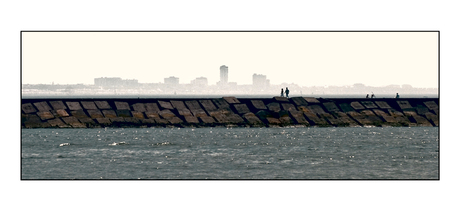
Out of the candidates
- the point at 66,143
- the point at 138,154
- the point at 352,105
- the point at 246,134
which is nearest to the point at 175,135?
the point at 246,134

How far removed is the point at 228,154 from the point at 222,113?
83.9ft

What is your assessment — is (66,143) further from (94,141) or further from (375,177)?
(375,177)

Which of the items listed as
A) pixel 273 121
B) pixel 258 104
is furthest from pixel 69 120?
pixel 273 121

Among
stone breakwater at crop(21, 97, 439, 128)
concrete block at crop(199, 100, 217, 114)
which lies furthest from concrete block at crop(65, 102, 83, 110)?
concrete block at crop(199, 100, 217, 114)

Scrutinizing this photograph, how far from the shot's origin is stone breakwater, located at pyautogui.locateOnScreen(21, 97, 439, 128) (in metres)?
64.1

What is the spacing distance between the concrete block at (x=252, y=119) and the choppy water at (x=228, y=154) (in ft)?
13.0

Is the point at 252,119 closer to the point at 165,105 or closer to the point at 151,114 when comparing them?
the point at 165,105

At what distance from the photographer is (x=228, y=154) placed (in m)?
41.3

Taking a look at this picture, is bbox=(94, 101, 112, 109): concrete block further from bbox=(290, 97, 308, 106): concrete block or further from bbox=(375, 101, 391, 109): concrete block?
bbox=(375, 101, 391, 109): concrete block

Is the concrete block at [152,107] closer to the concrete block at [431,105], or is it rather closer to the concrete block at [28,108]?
the concrete block at [28,108]

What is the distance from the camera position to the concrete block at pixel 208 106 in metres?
67.1

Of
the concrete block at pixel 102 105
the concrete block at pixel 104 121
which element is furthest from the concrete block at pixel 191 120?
the concrete block at pixel 102 105

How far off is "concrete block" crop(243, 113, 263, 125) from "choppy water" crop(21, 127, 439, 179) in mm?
3974

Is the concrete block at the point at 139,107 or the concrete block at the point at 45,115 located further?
the concrete block at the point at 139,107
